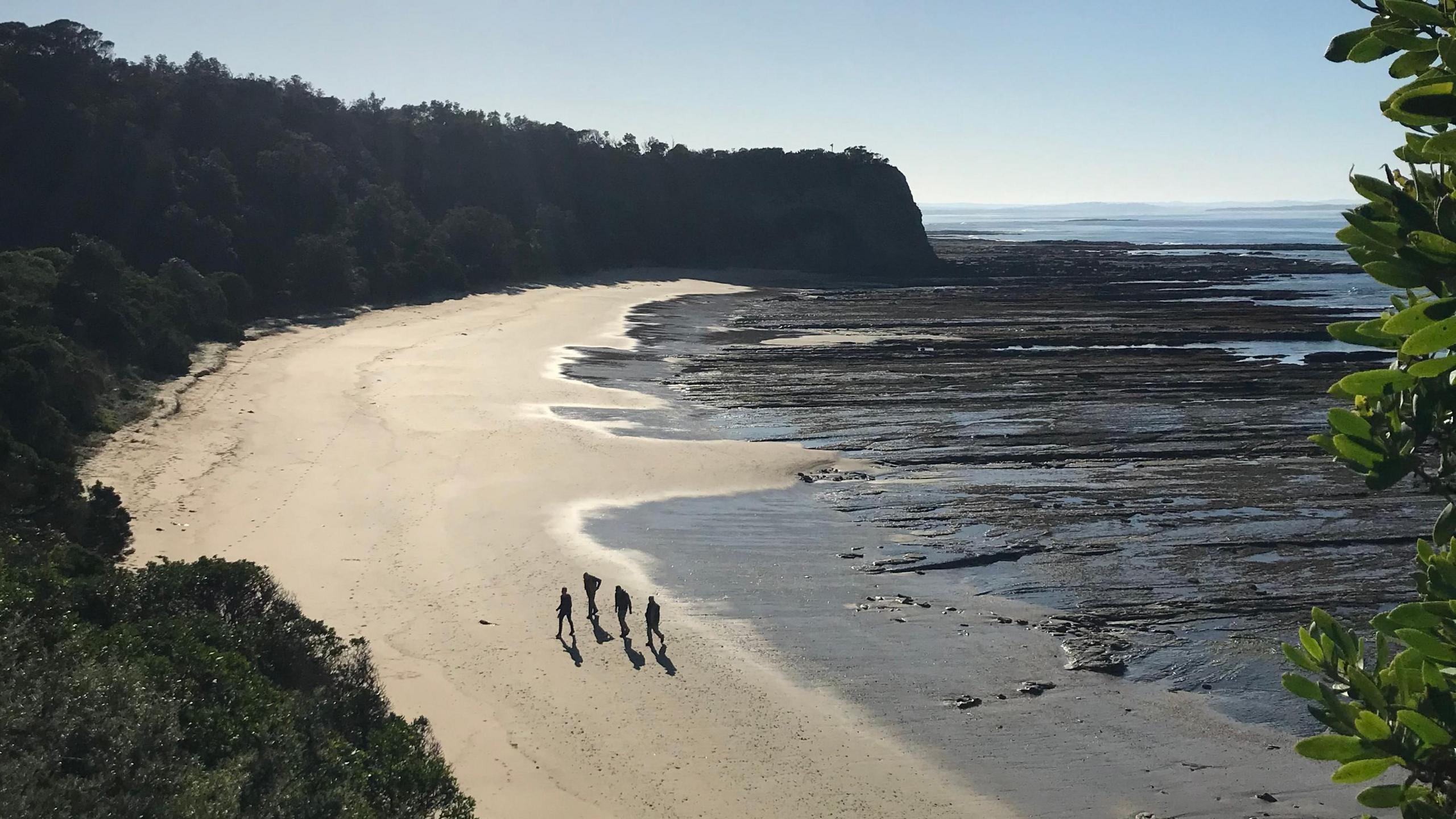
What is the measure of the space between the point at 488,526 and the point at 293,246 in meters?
30.3

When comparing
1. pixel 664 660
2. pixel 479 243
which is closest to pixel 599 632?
pixel 664 660

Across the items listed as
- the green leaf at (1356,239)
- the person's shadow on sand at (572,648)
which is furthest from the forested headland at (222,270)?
the green leaf at (1356,239)

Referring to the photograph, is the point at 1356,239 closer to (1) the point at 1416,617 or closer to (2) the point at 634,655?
(1) the point at 1416,617

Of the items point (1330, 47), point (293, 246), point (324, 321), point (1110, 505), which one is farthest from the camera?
point (293, 246)

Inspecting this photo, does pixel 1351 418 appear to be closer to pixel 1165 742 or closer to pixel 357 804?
pixel 357 804

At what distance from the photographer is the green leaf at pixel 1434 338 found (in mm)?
1923

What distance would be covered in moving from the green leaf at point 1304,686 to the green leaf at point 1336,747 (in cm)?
11

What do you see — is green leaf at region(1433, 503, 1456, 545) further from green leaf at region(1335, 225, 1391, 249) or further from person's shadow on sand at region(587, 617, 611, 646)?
person's shadow on sand at region(587, 617, 611, 646)

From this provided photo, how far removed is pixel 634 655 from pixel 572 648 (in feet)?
2.38

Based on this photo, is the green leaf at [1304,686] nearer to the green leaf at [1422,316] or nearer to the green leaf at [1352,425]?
the green leaf at [1352,425]

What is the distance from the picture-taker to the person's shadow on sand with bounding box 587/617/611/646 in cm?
1304

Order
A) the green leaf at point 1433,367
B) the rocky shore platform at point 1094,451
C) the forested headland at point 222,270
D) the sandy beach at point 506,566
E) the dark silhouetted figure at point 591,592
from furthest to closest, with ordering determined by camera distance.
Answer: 1. the rocky shore platform at point 1094,451
2. the dark silhouetted figure at point 591,592
3. the sandy beach at point 506,566
4. the forested headland at point 222,270
5. the green leaf at point 1433,367

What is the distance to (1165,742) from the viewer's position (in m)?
10.8

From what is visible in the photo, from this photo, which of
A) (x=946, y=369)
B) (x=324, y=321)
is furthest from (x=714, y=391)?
(x=324, y=321)
